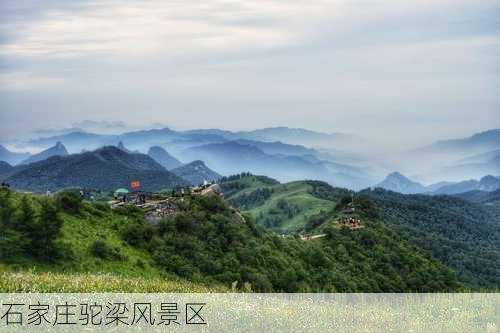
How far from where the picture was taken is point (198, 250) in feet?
261

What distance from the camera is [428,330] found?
70.8 feet

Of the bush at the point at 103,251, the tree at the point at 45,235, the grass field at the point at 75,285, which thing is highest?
the grass field at the point at 75,285

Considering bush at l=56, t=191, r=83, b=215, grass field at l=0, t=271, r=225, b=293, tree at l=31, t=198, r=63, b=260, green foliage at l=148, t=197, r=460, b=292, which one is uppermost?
bush at l=56, t=191, r=83, b=215

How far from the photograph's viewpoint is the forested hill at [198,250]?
59.1 m

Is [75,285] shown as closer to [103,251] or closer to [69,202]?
[103,251]

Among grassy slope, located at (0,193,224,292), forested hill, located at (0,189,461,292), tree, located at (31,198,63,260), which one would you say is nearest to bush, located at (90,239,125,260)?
forested hill, located at (0,189,461,292)

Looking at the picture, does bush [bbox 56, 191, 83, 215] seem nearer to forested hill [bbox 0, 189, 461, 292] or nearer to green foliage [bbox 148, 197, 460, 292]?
forested hill [bbox 0, 189, 461, 292]

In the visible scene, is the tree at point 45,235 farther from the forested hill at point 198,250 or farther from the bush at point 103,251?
the bush at point 103,251

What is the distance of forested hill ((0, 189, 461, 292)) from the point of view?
2328 inches

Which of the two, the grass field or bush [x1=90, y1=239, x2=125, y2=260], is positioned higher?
the grass field

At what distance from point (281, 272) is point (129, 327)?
7094 centimetres

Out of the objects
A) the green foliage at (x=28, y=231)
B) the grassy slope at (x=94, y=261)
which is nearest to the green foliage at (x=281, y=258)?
the grassy slope at (x=94, y=261)

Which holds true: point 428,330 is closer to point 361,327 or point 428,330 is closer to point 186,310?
point 361,327

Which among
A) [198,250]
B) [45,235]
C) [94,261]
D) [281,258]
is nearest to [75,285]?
[45,235]
